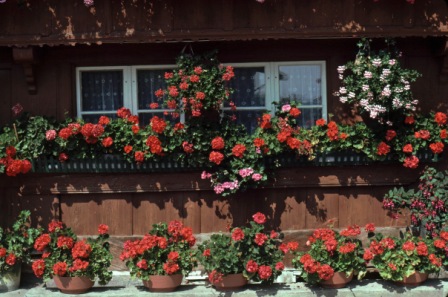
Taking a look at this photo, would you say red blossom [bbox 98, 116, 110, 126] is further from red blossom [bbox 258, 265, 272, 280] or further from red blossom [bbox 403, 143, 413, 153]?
red blossom [bbox 403, 143, 413, 153]

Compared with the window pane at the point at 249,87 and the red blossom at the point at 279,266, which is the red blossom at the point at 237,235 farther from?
the window pane at the point at 249,87

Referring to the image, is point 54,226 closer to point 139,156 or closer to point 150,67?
point 139,156

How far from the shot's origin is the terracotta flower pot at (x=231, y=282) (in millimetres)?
6422

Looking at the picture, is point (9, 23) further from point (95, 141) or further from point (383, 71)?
point (383, 71)

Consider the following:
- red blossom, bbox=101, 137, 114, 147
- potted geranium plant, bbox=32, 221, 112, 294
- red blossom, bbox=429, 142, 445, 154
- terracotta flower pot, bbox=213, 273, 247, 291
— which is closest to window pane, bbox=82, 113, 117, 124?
red blossom, bbox=101, 137, 114, 147

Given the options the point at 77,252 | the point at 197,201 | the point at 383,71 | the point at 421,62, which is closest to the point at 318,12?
the point at 383,71

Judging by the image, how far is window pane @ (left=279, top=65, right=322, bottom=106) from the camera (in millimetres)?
7402

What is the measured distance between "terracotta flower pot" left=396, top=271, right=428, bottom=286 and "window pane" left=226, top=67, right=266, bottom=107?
251 cm

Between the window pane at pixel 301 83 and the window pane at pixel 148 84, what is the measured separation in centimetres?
141

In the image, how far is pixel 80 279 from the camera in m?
6.42

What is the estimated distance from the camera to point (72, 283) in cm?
644

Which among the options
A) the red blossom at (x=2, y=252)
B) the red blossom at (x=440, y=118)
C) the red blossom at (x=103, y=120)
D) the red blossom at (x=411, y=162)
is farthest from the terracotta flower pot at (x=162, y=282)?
the red blossom at (x=440, y=118)

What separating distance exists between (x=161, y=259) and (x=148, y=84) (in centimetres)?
213

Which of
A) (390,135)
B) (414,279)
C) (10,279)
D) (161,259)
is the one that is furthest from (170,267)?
(390,135)
